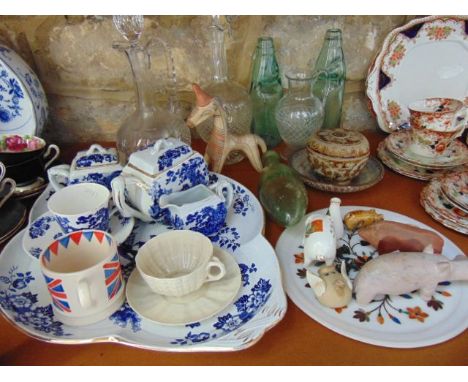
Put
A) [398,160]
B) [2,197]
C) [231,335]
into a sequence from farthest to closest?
[398,160]
[2,197]
[231,335]

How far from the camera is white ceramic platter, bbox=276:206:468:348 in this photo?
481 millimetres

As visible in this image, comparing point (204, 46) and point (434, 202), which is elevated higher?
point (204, 46)

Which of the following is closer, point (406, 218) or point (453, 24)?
point (406, 218)

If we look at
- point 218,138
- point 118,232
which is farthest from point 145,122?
point 118,232

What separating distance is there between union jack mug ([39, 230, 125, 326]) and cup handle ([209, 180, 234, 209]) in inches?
7.7

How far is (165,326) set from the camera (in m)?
0.49

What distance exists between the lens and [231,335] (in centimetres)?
47

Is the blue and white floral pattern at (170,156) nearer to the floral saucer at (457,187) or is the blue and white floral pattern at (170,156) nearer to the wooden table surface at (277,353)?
the wooden table surface at (277,353)

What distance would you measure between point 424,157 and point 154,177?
1.82 ft

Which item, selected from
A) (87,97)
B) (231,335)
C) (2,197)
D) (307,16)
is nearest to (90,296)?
(231,335)

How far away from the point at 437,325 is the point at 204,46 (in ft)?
2.26

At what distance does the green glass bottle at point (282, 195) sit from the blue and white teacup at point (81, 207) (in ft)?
0.87

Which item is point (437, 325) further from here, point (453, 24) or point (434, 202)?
Answer: point (453, 24)

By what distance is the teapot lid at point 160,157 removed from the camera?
61 centimetres
